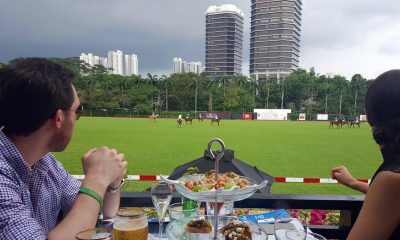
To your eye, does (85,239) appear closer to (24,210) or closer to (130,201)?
(24,210)

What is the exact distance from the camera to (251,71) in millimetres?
110688

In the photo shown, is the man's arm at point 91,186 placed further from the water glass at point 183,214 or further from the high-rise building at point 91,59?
the high-rise building at point 91,59

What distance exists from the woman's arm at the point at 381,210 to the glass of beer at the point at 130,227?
3.44 ft

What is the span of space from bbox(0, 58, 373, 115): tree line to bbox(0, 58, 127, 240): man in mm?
61572

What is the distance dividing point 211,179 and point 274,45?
11019cm

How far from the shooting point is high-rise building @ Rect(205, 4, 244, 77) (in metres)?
115

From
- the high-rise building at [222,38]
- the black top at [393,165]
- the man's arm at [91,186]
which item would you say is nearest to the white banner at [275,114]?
the black top at [393,165]

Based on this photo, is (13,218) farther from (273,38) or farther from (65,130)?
(273,38)

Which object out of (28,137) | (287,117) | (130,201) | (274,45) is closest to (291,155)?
(130,201)

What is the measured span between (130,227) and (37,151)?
2.02 ft

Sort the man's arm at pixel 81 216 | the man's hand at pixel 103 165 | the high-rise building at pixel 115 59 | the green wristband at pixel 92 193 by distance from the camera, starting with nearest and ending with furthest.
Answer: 1. the man's arm at pixel 81 216
2. the green wristband at pixel 92 193
3. the man's hand at pixel 103 165
4. the high-rise building at pixel 115 59

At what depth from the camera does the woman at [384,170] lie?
1.58m

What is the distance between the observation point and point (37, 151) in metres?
1.63

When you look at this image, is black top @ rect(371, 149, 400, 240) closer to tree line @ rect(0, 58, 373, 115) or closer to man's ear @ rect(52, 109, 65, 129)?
man's ear @ rect(52, 109, 65, 129)
